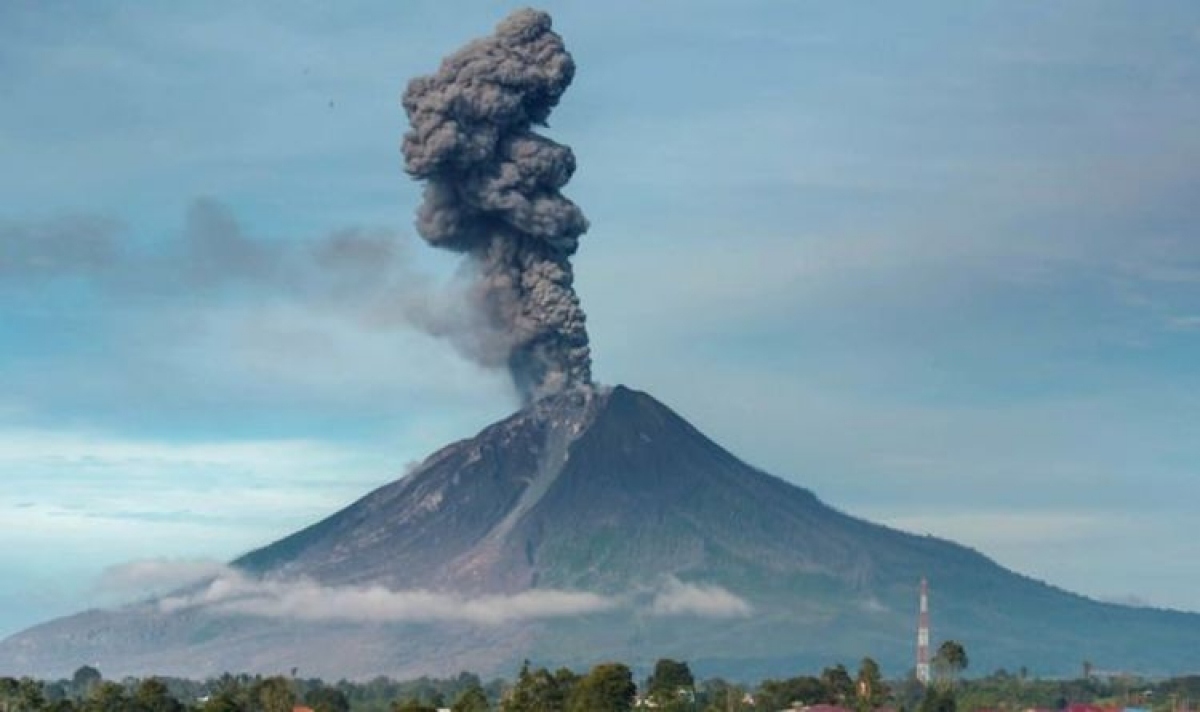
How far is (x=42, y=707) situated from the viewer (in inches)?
4222

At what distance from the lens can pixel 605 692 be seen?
103125mm

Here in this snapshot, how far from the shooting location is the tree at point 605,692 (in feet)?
334

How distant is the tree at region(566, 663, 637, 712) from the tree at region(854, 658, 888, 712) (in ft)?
64.3

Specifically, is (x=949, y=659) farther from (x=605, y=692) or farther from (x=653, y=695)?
(x=605, y=692)

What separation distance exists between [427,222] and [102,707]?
272 feet

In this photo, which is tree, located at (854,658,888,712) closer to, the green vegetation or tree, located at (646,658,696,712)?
the green vegetation

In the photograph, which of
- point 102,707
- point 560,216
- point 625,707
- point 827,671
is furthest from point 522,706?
point 560,216

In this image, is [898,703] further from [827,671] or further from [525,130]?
[525,130]

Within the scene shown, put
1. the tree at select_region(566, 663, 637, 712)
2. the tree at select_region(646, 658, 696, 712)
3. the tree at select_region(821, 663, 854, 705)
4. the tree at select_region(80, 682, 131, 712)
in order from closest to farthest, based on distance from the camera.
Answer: the tree at select_region(566, 663, 637, 712)
the tree at select_region(80, 682, 131, 712)
the tree at select_region(646, 658, 696, 712)
the tree at select_region(821, 663, 854, 705)

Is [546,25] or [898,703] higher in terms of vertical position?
[546,25]

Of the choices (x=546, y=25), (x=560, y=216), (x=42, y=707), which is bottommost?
(x=42, y=707)

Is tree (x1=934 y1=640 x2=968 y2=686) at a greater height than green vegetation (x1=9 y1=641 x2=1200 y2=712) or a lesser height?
greater

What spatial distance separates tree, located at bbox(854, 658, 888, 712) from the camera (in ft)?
409

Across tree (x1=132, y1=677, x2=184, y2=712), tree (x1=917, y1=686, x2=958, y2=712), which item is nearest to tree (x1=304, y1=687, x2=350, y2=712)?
tree (x1=132, y1=677, x2=184, y2=712)
